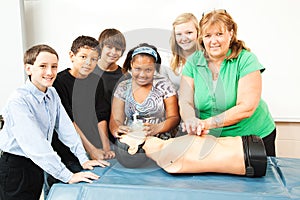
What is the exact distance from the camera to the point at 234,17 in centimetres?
172

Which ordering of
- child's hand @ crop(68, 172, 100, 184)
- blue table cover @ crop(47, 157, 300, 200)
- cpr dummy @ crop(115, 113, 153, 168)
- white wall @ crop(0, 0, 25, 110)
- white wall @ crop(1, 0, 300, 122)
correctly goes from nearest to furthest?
blue table cover @ crop(47, 157, 300, 200), child's hand @ crop(68, 172, 100, 184), cpr dummy @ crop(115, 113, 153, 168), white wall @ crop(1, 0, 300, 122), white wall @ crop(0, 0, 25, 110)

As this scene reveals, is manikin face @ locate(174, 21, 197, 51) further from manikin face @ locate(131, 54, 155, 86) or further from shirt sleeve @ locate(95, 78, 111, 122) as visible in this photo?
shirt sleeve @ locate(95, 78, 111, 122)

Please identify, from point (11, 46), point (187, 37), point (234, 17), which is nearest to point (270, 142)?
point (187, 37)

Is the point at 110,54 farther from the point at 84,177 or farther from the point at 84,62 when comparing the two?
the point at 84,177

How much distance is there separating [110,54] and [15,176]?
695 mm

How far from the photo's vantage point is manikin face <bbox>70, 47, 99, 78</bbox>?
1.41 metres

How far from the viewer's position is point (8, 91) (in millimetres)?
2021

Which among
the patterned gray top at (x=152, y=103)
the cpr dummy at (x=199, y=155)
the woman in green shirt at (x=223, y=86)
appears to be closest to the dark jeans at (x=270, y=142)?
the woman in green shirt at (x=223, y=86)

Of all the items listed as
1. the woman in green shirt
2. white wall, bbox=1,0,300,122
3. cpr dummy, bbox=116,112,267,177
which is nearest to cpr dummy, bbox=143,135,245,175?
cpr dummy, bbox=116,112,267,177

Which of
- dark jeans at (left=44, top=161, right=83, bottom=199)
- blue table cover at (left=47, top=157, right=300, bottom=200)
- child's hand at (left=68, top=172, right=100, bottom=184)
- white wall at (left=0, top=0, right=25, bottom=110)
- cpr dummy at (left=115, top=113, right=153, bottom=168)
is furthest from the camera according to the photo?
white wall at (left=0, top=0, right=25, bottom=110)

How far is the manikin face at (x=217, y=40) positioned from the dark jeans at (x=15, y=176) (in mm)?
866

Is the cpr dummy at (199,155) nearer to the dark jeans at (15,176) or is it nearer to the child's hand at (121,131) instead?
the child's hand at (121,131)

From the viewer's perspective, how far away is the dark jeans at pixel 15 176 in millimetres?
1124

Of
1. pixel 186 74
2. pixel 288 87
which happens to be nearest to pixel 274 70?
pixel 288 87
